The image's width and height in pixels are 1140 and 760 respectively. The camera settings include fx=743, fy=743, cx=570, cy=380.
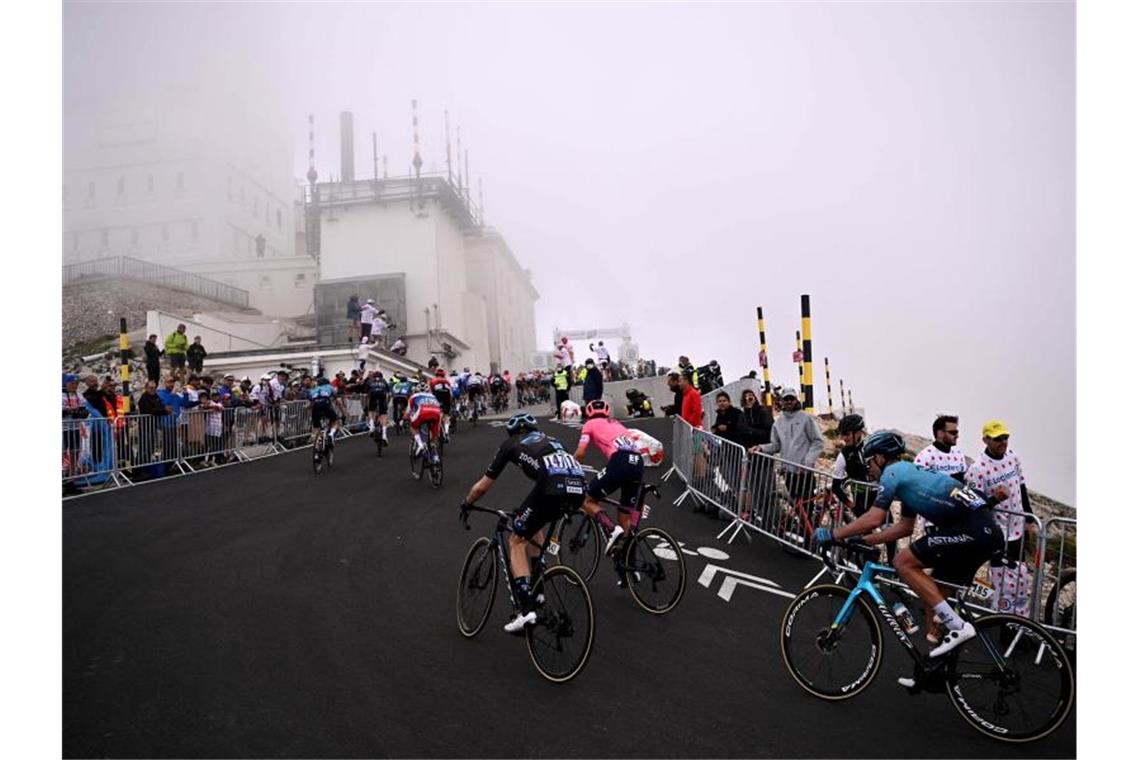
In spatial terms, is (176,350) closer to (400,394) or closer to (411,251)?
(400,394)

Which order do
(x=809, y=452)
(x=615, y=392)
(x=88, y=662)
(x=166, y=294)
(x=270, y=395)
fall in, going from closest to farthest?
(x=88, y=662)
(x=809, y=452)
(x=270, y=395)
(x=615, y=392)
(x=166, y=294)

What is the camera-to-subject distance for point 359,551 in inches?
341

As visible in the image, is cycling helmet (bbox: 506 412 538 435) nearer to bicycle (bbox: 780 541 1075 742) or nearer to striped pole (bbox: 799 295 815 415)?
bicycle (bbox: 780 541 1075 742)

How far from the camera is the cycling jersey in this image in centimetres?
487

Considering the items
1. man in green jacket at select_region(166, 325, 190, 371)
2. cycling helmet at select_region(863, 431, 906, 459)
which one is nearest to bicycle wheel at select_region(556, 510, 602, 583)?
cycling helmet at select_region(863, 431, 906, 459)

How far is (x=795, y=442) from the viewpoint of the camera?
9.59 m

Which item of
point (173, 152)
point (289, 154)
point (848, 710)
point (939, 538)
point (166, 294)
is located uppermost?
point (289, 154)

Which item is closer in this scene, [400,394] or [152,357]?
[152,357]

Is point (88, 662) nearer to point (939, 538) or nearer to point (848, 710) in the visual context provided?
point (848, 710)

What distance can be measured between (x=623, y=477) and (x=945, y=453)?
9.83 feet

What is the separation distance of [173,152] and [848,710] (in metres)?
56.6

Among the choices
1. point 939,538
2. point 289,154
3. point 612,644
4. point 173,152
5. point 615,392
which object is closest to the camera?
point 939,538

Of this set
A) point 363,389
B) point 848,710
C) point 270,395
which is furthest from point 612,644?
point 363,389

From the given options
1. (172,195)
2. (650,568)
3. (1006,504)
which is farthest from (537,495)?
(172,195)
